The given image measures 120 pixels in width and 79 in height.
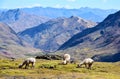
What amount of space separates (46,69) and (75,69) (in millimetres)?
9143

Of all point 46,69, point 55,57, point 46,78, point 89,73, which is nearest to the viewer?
point 46,78

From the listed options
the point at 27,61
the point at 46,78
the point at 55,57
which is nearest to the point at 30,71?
the point at 27,61

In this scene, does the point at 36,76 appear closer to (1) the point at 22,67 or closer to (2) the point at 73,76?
(2) the point at 73,76

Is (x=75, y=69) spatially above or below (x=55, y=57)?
below

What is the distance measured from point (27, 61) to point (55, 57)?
66.0 meters

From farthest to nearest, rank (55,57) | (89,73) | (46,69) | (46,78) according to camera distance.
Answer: (55,57) → (46,69) → (89,73) → (46,78)

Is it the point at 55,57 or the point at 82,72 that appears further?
the point at 55,57

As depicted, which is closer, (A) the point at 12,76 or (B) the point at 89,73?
(A) the point at 12,76

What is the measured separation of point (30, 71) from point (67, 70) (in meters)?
11.8

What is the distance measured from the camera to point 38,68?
102688 millimetres

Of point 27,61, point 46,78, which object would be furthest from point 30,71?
point 46,78

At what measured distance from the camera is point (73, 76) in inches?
3462

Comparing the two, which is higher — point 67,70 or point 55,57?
point 55,57

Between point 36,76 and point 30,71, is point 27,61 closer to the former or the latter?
point 30,71
